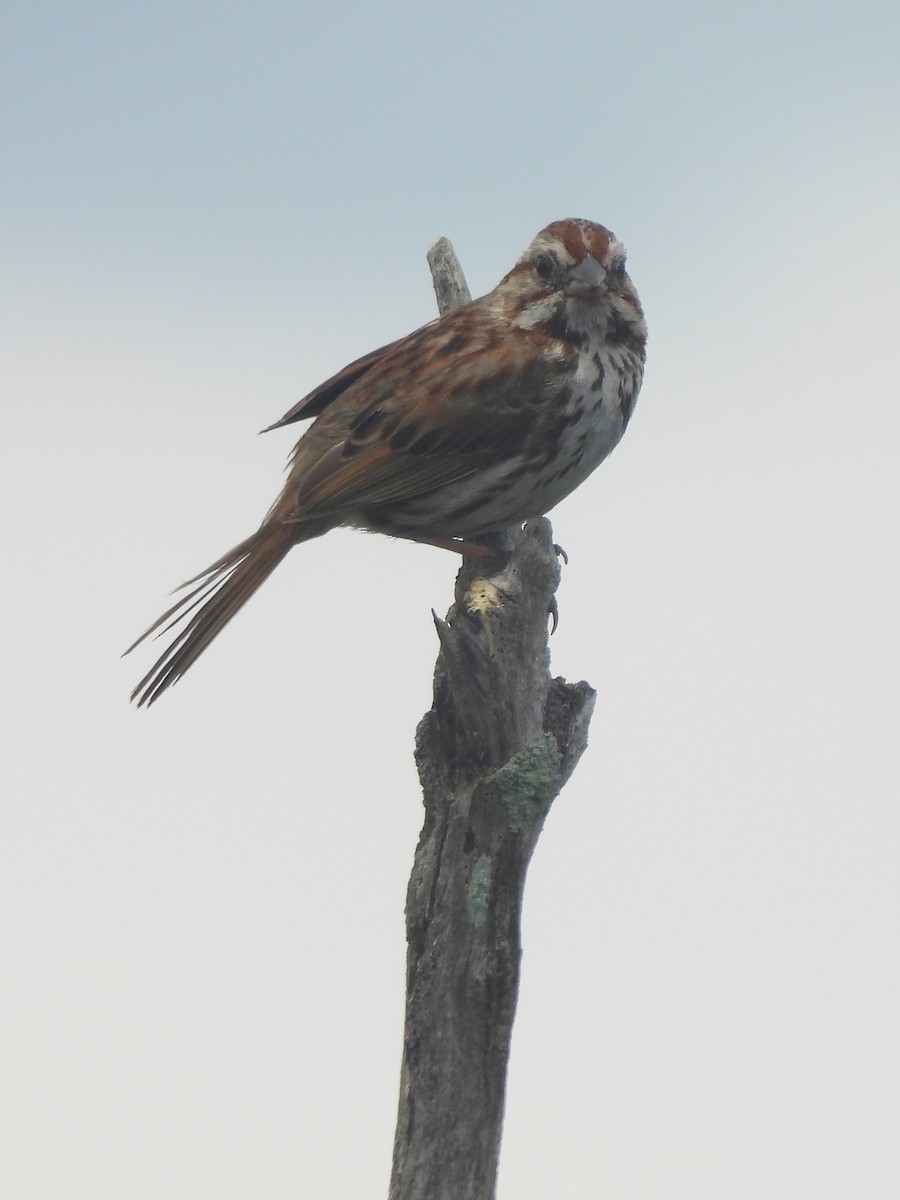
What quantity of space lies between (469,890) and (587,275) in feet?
9.25

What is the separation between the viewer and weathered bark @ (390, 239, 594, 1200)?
5.91 m

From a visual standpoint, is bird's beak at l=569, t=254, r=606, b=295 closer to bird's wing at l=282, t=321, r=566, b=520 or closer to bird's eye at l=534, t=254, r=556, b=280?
bird's eye at l=534, t=254, r=556, b=280

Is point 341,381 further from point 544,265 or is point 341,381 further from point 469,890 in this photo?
point 469,890

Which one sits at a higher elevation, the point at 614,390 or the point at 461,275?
the point at 461,275

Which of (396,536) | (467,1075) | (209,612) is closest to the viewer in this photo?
(467,1075)

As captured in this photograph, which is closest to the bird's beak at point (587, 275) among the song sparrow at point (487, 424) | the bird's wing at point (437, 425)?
the song sparrow at point (487, 424)

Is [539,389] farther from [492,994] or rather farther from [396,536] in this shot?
[492,994]

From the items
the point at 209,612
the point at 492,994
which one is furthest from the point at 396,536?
the point at 492,994

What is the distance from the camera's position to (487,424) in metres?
6.93

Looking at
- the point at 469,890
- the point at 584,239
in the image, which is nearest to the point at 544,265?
the point at 584,239

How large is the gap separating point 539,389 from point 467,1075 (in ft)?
9.74

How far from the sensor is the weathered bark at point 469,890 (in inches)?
233

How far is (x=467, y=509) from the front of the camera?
23.1 feet

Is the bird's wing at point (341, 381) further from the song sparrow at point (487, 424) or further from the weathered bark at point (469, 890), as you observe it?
the weathered bark at point (469, 890)
